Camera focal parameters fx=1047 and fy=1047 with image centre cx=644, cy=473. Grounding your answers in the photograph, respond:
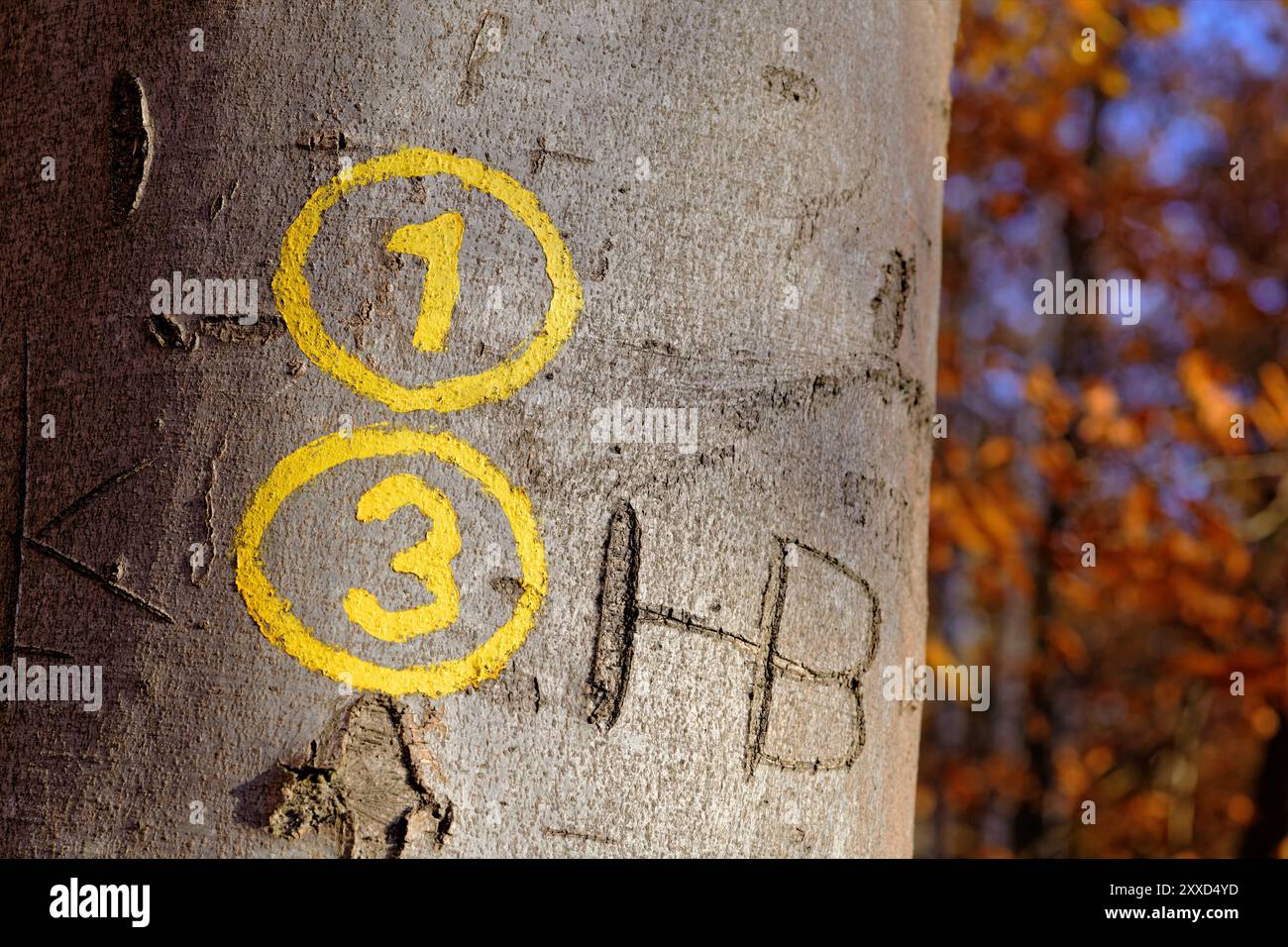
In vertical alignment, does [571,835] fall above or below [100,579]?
below

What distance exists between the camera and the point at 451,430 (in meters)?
0.86

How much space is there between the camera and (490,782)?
0.83 metres

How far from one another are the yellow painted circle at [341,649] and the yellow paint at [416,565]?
0.03 meters

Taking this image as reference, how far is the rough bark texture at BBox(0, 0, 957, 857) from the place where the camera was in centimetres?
83

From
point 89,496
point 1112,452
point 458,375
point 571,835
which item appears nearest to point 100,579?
point 89,496

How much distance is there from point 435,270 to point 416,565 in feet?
0.80

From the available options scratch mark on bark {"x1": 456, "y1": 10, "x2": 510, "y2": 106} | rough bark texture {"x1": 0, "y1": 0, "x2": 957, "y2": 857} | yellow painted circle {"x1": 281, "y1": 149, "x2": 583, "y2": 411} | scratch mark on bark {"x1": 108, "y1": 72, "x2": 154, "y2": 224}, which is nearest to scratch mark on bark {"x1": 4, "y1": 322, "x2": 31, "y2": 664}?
rough bark texture {"x1": 0, "y1": 0, "x2": 957, "y2": 857}

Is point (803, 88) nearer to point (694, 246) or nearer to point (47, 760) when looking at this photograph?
point (694, 246)

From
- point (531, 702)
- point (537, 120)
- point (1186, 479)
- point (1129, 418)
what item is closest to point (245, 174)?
point (537, 120)

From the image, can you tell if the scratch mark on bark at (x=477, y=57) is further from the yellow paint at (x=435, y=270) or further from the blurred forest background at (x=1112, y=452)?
the blurred forest background at (x=1112, y=452)

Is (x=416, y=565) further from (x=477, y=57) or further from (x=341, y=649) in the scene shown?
(x=477, y=57)

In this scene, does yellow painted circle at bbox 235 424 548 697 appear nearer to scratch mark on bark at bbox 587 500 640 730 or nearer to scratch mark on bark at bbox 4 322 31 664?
scratch mark on bark at bbox 587 500 640 730

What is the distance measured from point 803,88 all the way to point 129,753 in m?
0.82

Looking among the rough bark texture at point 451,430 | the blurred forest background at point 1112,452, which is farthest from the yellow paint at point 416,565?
the blurred forest background at point 1112,452
